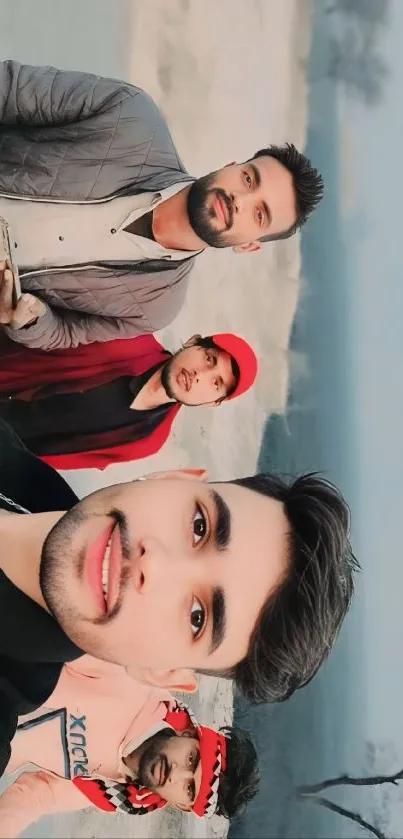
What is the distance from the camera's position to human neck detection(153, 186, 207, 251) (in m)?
1.09

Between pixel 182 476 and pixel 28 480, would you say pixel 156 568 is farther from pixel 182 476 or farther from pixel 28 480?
pixel 28 480

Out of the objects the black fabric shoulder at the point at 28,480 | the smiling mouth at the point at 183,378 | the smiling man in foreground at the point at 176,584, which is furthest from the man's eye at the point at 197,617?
the smiling mouth at the point at 183,378

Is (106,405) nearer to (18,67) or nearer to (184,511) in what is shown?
(184,511)

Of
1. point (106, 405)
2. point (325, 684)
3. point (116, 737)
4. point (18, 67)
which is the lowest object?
point (116, 737)

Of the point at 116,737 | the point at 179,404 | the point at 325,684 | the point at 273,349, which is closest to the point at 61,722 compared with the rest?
the point at 116,737

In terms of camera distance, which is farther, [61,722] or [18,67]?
[61,722]

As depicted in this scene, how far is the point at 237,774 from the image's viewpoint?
47.5 inches

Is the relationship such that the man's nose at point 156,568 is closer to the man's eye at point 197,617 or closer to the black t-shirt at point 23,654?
the man's eye at point 197,617

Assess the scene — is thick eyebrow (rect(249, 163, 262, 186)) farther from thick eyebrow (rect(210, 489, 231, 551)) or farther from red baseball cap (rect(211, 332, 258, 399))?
thick eyebrow (rect(210, 489, 231, 551))

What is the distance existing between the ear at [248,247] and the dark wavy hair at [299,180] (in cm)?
1

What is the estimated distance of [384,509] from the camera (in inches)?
47.7

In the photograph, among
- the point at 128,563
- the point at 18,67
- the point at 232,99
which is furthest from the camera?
the point at 232,99

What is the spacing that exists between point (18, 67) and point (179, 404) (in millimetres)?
521

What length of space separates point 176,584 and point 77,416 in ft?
1.29
